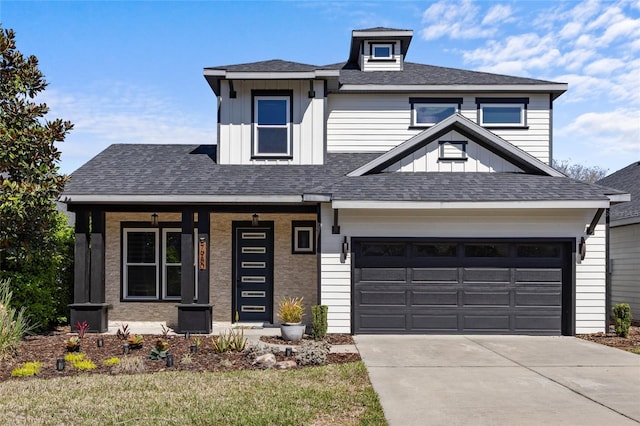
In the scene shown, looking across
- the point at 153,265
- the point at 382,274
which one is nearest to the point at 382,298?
the point at 382,274

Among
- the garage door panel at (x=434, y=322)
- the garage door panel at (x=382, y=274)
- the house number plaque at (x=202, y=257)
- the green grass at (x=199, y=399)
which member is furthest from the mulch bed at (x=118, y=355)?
the garage door panel at (x=434, y=322)

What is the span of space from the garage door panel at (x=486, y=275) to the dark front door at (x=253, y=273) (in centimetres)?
493

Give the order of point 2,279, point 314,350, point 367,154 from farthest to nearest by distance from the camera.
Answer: point 367,154 → point 2,279 → point 314,350

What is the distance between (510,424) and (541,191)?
736 centimetres

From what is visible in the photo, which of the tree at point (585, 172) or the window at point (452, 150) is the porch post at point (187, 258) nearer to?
the window at point (452, 150)

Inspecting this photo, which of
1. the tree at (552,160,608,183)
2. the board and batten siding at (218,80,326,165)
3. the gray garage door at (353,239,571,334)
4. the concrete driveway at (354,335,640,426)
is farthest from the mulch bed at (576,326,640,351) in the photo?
the tree at (552,160,608,183)

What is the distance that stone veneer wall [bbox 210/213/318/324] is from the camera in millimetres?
13531

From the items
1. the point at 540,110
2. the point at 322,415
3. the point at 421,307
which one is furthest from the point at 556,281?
the point at 322,415

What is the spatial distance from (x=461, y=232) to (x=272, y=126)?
5.80m

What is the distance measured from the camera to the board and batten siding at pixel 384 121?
1505 cm

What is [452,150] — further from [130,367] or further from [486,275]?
[130,367]

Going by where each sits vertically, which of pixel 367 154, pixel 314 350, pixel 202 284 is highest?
pixel 367 154

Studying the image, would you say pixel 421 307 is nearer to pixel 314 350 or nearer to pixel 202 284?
pixel 314 350

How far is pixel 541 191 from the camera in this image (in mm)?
11742
